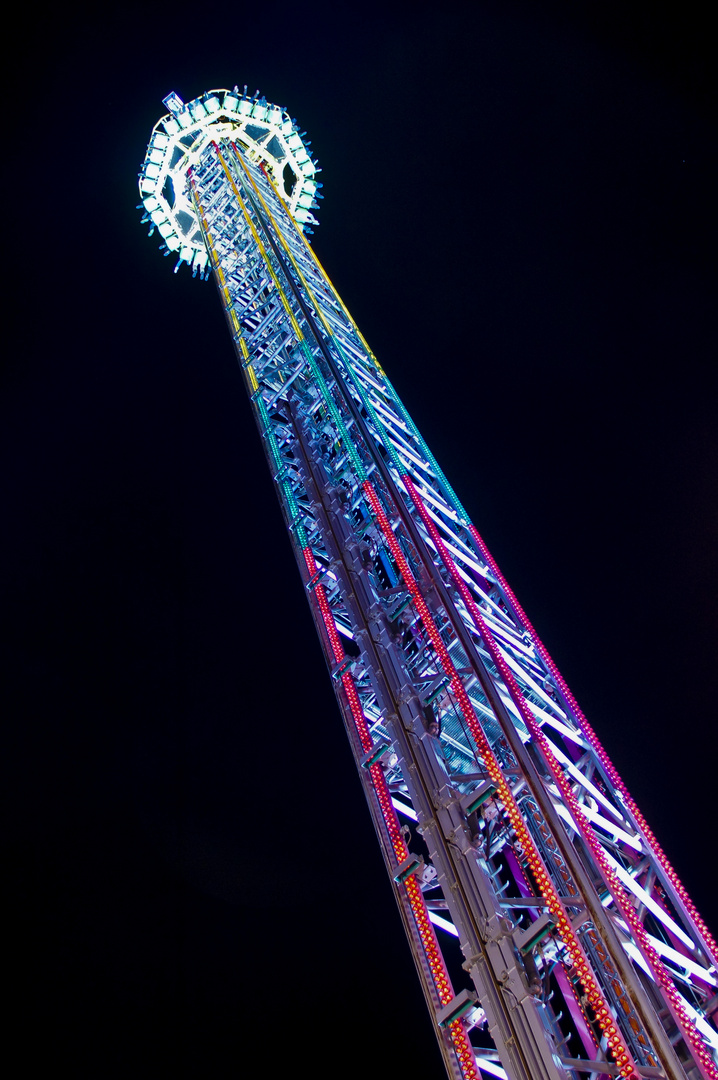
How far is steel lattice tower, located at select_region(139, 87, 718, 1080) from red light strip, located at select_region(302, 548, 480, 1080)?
2cm

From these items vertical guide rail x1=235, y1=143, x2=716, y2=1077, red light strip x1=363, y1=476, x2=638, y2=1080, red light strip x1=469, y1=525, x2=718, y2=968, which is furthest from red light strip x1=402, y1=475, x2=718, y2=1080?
red light strip x1=469, y1=525, x2=718, y2=968

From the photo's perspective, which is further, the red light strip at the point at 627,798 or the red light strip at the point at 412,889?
the red light strip at the point at 627,798

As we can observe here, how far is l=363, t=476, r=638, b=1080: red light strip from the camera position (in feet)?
17.6

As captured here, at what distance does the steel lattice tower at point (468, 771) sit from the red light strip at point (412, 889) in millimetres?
17

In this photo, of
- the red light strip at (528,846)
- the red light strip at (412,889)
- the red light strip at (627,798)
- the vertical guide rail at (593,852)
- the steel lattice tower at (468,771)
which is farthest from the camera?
the red light strip at (627,798)

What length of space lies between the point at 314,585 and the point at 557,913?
5.67m

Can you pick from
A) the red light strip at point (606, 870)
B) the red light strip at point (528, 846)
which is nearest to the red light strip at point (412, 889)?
the red light strip at point (528, 846)

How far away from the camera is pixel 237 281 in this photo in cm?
1770

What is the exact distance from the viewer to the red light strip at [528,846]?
538cm

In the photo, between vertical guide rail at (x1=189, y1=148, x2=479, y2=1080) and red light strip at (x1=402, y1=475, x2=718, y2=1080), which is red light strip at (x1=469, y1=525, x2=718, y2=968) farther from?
vertical guide rail at (x1=189, y1=148, x2=479, y2=1080)

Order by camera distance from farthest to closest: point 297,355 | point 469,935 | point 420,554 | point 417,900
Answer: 1. point 297,355
2. point 420,554
3. point 417,900
4. point 469,935

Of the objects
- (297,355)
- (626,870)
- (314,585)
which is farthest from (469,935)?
(297,355)

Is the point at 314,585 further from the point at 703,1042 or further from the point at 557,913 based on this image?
the point at 703,1042

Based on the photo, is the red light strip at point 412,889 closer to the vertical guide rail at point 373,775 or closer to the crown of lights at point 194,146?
the vertical guide rail at point 373,775
